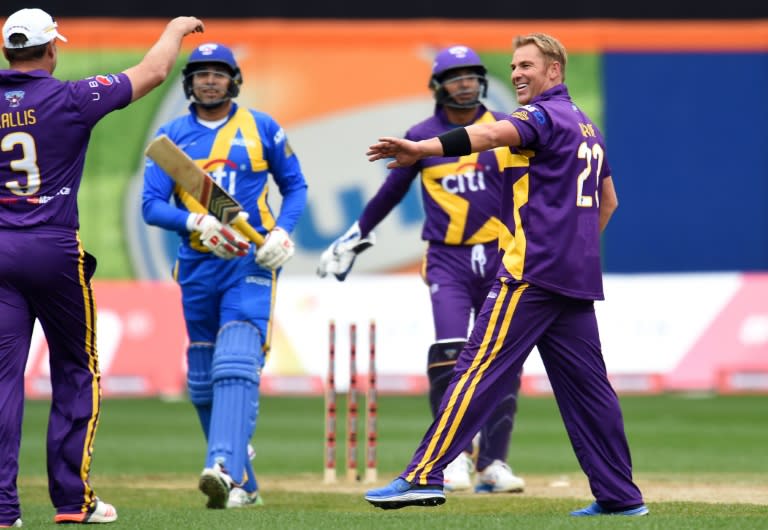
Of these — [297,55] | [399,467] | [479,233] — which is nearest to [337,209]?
[297,55]

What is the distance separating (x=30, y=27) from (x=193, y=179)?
1499mm

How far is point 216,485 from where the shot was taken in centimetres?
777

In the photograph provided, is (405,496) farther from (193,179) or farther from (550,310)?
(193,179)

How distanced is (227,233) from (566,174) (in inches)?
80.7

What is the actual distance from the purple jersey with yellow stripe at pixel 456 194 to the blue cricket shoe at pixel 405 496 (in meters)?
2.71

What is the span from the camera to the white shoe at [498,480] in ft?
30.2

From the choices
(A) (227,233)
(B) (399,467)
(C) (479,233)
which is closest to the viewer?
(A) (227,233)

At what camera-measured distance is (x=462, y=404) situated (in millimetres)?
6941

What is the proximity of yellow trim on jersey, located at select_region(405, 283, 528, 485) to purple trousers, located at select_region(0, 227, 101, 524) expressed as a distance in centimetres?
154

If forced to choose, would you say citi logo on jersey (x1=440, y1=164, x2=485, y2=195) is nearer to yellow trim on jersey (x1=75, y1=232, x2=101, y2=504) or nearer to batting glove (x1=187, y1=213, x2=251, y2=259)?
batting glove (x1=187, y1=213, x2=251, y2=259)

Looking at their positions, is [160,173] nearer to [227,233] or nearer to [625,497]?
[227,233]

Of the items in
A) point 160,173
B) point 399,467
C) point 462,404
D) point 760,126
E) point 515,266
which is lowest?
point 399,467

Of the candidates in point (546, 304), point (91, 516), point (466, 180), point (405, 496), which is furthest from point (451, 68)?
point (91, 516)

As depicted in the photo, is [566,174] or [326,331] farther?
[326,331]
